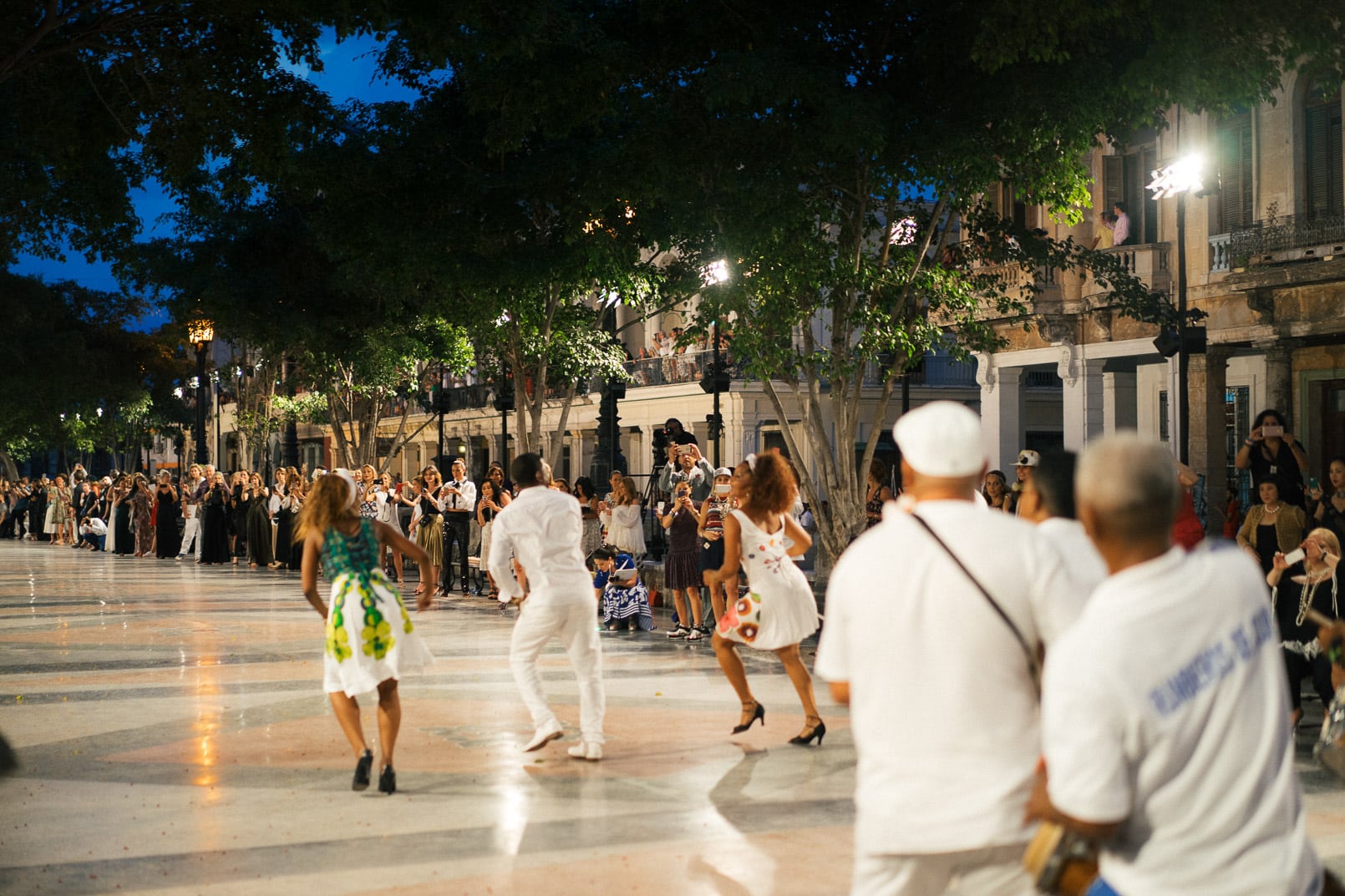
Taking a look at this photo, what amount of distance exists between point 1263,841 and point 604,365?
2407 centimetres

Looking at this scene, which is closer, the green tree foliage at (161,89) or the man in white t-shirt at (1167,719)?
the man in white t-shirt at (1167,719)

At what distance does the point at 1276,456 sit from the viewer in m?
14.5

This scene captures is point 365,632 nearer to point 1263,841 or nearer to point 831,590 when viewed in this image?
point 831,590

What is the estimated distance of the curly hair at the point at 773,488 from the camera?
10.1 metres

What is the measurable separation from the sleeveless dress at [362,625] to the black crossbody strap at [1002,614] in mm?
5064

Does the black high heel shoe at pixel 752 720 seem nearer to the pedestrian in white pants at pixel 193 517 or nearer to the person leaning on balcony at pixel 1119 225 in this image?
the person leaning on balcony at pixel 1119 225

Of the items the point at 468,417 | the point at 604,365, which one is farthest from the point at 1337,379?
the point at 468,417

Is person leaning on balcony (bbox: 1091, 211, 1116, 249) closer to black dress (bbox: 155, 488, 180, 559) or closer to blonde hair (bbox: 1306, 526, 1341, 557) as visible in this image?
blonde hair (bbox: 1306, 526, 1341, 557)

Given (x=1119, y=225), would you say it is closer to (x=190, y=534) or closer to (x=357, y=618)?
(x=190, y=534)

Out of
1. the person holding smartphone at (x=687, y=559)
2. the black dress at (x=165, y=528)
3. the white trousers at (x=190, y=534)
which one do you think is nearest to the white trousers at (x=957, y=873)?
the person holding smartphone at (x=687, y=559)

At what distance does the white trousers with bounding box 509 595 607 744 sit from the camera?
934cm

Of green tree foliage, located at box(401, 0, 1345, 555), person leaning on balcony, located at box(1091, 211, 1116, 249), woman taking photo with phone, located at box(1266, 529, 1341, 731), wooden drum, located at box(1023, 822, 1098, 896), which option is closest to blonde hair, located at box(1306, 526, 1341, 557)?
woman taking photo with phone, located at box(1266, 529, 1341, 731)

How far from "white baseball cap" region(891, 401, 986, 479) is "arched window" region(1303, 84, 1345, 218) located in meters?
21.8

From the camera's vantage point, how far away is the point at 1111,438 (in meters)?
3.19
